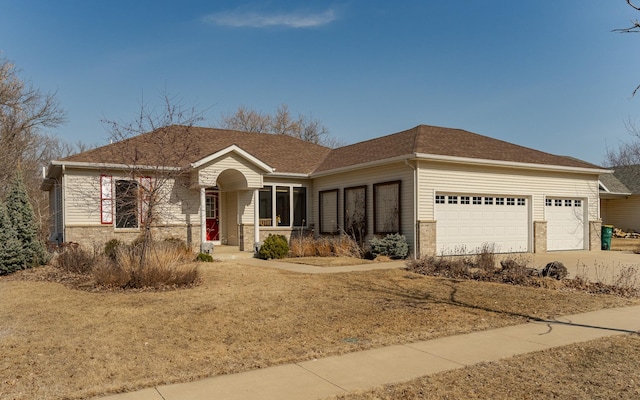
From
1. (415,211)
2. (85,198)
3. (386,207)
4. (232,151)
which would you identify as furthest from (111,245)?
(415,211)

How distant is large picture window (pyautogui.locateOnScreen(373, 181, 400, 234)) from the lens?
723 inches

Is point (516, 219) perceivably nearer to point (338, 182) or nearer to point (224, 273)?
point (338, 182)

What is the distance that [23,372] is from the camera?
563cm

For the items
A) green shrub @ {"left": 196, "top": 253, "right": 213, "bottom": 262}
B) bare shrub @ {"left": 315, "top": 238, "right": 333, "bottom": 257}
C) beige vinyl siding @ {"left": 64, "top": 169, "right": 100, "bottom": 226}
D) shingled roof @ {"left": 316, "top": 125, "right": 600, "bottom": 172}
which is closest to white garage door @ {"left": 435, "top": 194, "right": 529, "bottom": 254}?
shingled roof @ {"left": 316, "top": 125, "right": 600, "bottom": 172}

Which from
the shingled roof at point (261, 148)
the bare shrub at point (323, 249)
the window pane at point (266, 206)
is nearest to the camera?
the bare shrub at point (323, 249)

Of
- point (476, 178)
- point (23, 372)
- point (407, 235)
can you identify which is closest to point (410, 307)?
point (23, 372)

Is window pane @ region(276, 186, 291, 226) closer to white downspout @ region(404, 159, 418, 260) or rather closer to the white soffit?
the white soffit

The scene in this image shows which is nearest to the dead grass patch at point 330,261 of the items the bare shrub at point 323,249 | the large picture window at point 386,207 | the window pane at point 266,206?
the bare shrub at point 323,249

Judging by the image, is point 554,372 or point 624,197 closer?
point 554,372

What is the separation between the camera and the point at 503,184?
1953 cm

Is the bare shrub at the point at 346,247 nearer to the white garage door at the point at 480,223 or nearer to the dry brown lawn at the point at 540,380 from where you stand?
the white garage door at the point at 480,223

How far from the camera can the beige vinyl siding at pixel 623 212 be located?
1227 inches

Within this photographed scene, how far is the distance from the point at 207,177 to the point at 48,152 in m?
24.6

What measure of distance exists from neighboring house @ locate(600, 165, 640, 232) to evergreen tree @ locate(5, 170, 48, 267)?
28.9m
